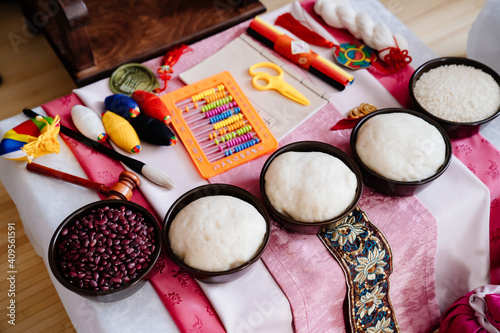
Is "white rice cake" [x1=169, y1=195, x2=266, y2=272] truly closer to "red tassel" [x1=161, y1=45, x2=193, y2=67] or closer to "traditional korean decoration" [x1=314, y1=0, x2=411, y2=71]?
"red tassel" [x1=161, y1=45, x2=193, y2=67]

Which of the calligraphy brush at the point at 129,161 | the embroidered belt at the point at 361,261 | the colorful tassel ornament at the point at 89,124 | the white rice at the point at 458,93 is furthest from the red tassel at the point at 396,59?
the colorful tassel ornament at the point at 89,124

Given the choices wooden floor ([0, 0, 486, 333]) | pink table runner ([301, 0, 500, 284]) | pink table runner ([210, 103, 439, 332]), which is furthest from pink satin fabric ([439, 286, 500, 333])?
wooden floor ([0, 0, 486, 333])

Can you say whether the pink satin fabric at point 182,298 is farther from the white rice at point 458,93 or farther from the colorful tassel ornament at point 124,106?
the white rice at point 458,93

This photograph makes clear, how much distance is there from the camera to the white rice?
49.2 inches

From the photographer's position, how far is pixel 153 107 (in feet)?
4.12

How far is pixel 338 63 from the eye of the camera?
1447mm

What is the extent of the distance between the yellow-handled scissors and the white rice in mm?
340

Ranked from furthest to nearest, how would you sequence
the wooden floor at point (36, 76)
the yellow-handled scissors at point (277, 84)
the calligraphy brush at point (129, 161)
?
the wooden floor at point (36, 76) → the yellow-handled scissors at point (277, 84) → the calligraphy brush at point (129, 161)

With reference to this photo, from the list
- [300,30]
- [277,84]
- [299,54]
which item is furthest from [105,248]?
[300,30]

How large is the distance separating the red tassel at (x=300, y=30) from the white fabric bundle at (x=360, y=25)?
80 millimetres

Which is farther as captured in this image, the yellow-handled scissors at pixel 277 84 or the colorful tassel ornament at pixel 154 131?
A: the yellow-handled scissors at pixel 277 84

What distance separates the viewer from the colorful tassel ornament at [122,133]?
1212 millimetres

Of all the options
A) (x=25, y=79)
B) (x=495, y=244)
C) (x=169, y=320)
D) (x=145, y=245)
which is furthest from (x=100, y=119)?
(x=495, y=244)

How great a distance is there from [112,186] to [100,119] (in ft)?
0.78
